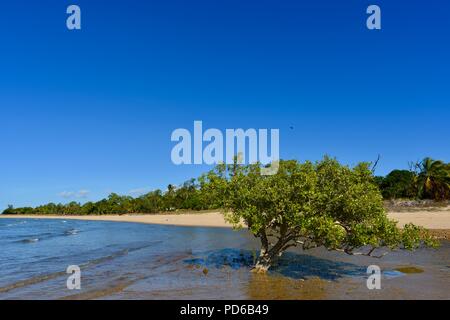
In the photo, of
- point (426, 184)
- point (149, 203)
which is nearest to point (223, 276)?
point (426, 184)

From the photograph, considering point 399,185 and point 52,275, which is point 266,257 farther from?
point 399,185

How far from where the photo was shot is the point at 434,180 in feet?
255

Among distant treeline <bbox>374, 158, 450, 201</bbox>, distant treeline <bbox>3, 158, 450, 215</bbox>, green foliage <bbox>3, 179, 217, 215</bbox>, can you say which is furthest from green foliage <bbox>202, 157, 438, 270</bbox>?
green foliage <bbox>3, 179, 217, 215</bbox>

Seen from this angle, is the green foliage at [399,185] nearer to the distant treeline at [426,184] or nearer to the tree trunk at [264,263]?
the distant treeline at [426,184]

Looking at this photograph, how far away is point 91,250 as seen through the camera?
40.8 meters

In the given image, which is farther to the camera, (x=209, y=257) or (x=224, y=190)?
(x=209, y=257)

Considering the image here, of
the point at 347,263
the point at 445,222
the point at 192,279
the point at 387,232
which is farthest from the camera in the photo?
the point at 445,222

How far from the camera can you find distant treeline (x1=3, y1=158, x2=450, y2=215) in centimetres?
7569

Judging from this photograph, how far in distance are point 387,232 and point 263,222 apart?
6.06 meters

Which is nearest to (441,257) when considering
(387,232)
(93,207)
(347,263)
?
(347,263)

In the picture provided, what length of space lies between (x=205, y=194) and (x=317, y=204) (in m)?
6.13

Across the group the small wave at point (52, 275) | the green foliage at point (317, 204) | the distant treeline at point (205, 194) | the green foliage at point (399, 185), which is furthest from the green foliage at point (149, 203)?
the green foliage at point (317, 204)

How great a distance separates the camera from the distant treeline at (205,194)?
75.7m
